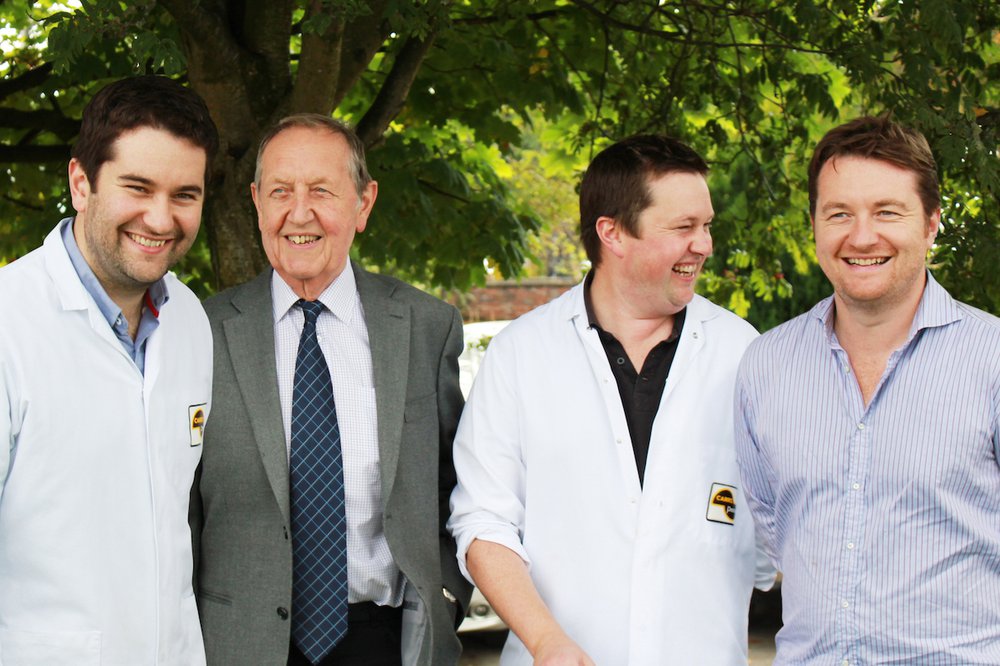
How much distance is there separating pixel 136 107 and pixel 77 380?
25.5 inches

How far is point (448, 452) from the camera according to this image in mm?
3328

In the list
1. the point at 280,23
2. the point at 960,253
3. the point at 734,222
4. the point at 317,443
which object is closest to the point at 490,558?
the point at 317,443

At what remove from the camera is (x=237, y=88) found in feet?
14.9

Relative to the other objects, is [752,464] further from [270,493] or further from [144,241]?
[144,241]

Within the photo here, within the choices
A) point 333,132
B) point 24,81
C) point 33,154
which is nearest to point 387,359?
point 333,132

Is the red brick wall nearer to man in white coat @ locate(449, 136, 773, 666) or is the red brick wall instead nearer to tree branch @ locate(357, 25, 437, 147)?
tree branch @ locate(357, 25, 437, 147)

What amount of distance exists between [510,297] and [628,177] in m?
20.5

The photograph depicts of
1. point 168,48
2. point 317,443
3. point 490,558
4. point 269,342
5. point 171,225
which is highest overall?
point 168,48

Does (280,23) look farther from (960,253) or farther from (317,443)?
(960,253)

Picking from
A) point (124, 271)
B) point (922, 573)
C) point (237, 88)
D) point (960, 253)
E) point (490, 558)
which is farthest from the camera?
point (237, 88)

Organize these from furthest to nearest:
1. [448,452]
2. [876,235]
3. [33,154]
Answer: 1. [33,154]
2. [448,452]
3. [876,235]

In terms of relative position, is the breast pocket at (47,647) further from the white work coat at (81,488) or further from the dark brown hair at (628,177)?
the dark brown hair at (628,177)

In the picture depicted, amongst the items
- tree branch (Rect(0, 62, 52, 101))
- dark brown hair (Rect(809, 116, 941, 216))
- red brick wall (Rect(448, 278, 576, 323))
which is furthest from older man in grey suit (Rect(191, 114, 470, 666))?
red brick wall (Rect(448, 278, 576, 323))

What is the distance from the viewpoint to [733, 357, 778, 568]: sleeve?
2840 millimetres
